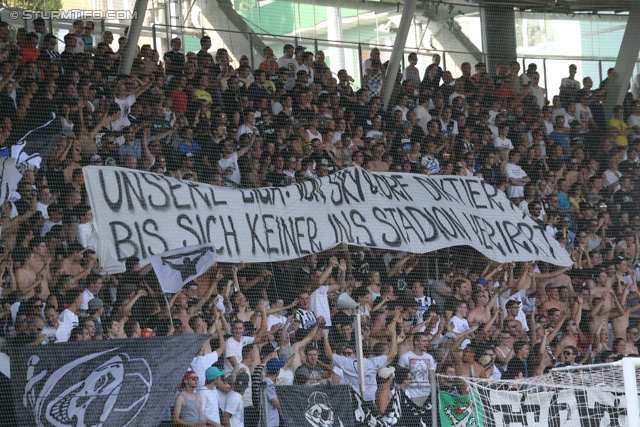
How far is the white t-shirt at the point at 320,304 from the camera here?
27.7 ft

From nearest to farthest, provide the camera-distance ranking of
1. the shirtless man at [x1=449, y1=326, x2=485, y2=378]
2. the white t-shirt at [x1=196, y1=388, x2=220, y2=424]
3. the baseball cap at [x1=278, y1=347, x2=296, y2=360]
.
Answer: the white t-shirt at [x1=196, y1=388, x2=220, y2=424]
the baseball cap at [x1=278, y1=347, x2=296, y2=360]
the shirtless man at [x1=449, y1=326, x2=485, y2=378]

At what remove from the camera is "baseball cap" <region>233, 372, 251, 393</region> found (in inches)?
291

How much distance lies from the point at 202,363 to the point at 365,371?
137 cm

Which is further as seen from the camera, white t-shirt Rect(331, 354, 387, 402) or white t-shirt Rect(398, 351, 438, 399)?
white t-shirt Rect(398, 351, 438, 399)

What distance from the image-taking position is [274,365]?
7719 mm

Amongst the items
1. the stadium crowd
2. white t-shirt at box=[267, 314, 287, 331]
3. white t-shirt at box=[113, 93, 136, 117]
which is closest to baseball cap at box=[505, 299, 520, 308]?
the stadium crowd

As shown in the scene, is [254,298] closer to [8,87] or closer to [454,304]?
[454,304]

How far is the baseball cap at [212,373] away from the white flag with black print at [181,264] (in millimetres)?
641

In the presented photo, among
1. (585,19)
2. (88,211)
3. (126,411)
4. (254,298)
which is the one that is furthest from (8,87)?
(585,19)

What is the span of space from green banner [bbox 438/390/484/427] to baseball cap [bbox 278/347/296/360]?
122 cm

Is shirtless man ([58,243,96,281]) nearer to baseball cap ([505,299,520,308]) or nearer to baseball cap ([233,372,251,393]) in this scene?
baseball cap ([233,372,251,393])

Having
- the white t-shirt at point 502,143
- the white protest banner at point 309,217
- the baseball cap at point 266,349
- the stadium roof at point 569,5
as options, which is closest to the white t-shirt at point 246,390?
the baseball cap at point 266,349

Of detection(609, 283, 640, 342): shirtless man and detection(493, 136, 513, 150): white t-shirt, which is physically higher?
detection(493, 136, 513, 150): white t-shirt

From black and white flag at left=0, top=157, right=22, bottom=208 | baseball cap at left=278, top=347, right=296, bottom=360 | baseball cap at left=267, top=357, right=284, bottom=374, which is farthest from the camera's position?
baseball cap at left=278, top=347, right=296, bottom=360
